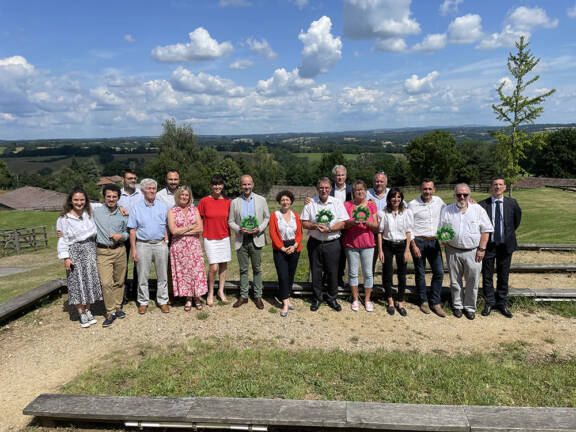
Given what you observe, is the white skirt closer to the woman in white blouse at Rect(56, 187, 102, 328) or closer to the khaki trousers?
the khaki trousers

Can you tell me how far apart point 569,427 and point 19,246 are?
23188mm

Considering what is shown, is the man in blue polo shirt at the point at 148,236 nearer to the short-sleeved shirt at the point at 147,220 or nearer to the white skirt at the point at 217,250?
the short-sleeved shirt at the point at 147,220

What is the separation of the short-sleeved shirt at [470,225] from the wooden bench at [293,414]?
2.69 meters

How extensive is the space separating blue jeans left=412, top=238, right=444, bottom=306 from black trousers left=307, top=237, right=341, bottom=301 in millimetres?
1357

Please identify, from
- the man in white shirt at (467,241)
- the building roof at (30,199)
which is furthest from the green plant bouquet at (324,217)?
the building roof at (30,199)

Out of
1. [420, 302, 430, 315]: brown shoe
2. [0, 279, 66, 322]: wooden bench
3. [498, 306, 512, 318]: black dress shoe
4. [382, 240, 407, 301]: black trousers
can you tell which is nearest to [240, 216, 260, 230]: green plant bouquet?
[382, 240, 407, 301]: black trousers

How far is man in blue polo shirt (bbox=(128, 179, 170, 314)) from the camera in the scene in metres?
5.54

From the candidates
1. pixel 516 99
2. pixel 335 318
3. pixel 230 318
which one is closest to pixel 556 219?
pixel 516 99

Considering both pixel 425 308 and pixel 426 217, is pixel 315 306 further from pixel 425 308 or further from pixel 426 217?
pixel 426 217

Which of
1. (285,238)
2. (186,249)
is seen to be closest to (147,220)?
(186,249)

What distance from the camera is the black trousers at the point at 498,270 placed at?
570 cm

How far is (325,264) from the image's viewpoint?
19.2ft

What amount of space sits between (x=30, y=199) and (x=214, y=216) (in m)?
62.4

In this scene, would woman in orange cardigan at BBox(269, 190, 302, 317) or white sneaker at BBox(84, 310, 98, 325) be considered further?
woman in orange cardigan at BBox(269, 190, 302, 317)
